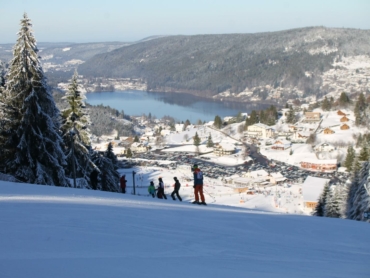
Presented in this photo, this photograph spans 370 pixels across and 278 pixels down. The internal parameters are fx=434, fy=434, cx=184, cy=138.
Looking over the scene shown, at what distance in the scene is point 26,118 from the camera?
994 cm

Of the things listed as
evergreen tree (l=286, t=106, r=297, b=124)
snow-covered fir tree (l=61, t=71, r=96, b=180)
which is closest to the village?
evergreen tree (l=286, t=106, r=297, b=124)

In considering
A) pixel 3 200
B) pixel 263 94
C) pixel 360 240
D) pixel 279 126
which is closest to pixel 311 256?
pixel 360 240

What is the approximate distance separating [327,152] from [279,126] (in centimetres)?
1536

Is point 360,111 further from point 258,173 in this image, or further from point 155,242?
point 155,242

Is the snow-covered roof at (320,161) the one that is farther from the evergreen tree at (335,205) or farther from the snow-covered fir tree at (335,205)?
the evergreen tree at (335,205)

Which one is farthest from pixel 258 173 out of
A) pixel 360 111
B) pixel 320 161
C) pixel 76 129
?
pixel 76 129

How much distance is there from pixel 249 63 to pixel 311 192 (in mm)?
123980

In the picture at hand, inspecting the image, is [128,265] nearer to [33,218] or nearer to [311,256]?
[33,218]

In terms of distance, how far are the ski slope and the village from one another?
1695 centimetres

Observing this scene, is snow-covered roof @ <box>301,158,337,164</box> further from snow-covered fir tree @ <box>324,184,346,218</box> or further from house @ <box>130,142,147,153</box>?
snow-covered fir tree @ <box>324,184,346,218</box>

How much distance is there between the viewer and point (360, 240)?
220 inches

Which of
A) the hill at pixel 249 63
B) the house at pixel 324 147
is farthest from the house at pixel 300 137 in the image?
the hill at pixel 249 63

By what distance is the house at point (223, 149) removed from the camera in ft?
148

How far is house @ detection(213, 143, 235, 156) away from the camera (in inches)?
1773
